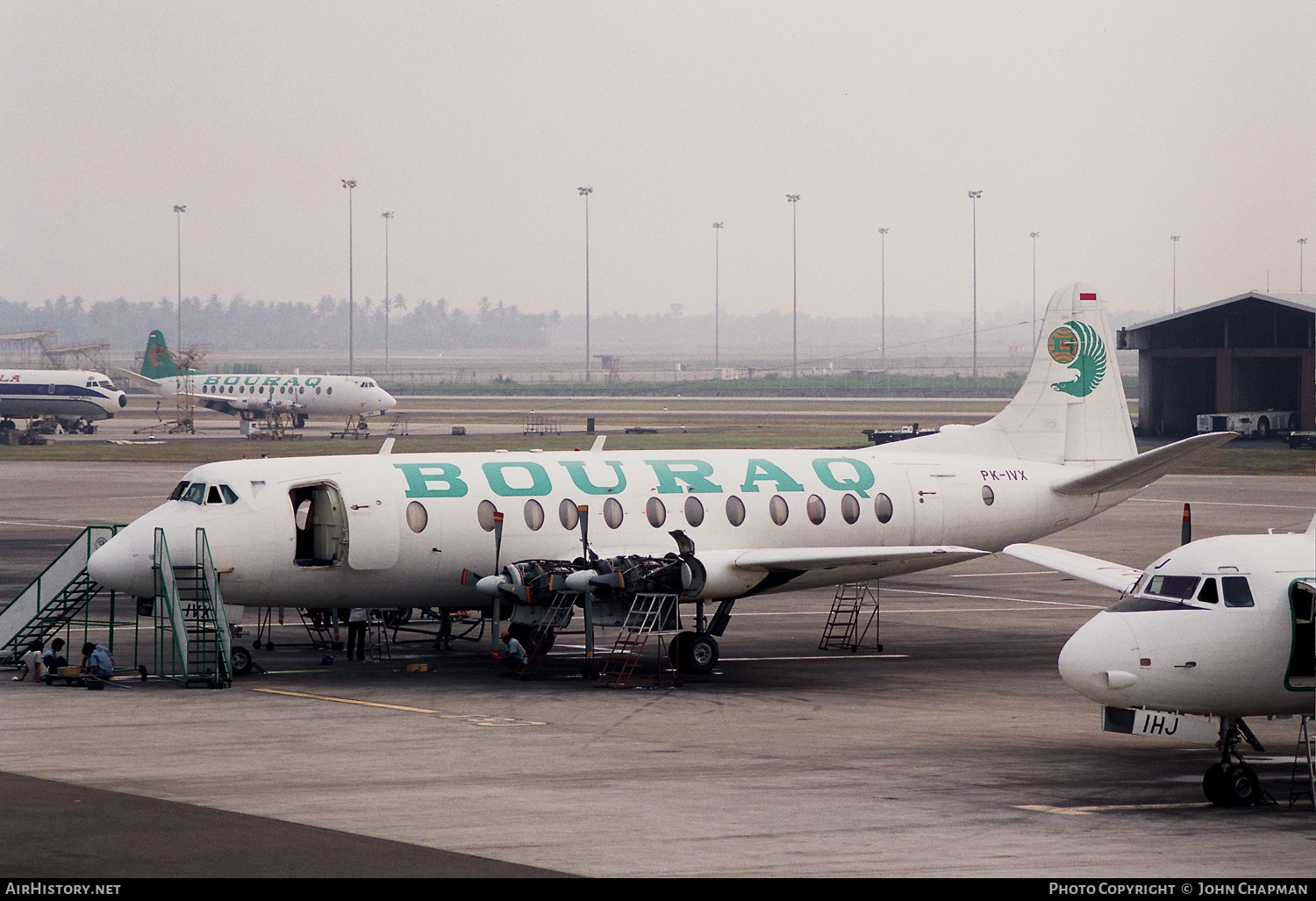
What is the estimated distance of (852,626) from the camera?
37.8 metres

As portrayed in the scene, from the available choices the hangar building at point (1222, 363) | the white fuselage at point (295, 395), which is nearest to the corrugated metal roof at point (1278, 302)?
the hangar building at point (1222, 363)

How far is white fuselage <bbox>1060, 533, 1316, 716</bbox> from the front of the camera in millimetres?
20328

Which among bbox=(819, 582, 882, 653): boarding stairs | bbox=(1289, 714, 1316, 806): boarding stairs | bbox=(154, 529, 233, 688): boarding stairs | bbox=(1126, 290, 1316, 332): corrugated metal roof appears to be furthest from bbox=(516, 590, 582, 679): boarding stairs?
bbox=(1126, 290, 1316, 332): corrugated metal roof

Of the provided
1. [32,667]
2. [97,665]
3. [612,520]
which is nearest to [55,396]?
[32,667]

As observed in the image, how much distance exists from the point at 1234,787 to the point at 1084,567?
7.52m

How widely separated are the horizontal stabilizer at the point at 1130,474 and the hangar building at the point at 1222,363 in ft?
235

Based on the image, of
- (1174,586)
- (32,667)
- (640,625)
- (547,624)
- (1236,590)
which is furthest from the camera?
(640,625)

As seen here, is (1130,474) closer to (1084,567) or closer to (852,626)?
(852,626)

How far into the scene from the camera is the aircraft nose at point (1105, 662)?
2036 centimetres

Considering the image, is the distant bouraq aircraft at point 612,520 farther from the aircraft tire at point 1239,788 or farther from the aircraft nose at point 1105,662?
the aircraft tire at point 1239,788

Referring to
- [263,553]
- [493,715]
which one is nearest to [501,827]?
[493,715]

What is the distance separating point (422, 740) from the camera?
25.0 m

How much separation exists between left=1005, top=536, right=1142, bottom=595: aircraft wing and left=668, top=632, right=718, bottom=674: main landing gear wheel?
21.1 feet

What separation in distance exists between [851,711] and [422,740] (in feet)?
25.1
